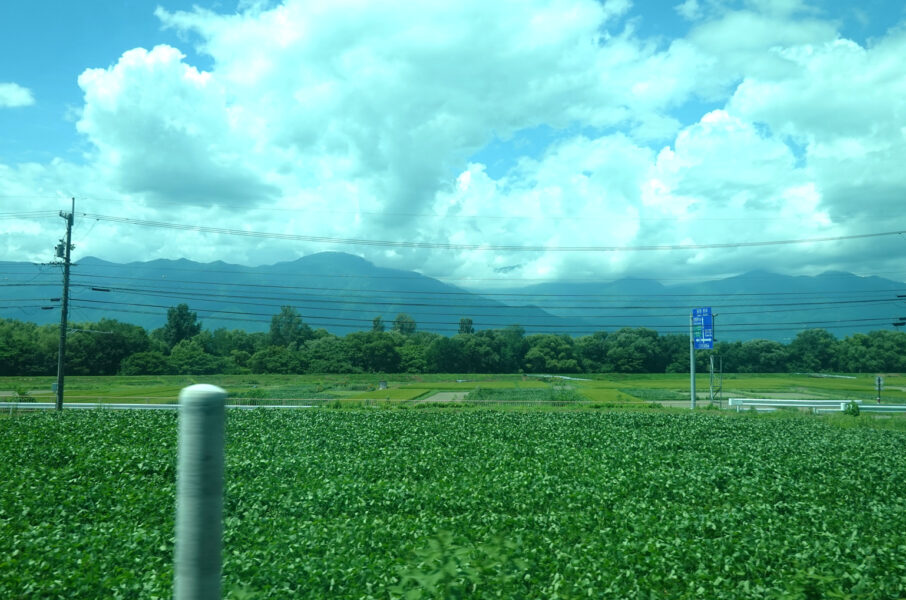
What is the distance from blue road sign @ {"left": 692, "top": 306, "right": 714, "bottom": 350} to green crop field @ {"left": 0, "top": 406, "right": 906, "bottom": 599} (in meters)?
23.1

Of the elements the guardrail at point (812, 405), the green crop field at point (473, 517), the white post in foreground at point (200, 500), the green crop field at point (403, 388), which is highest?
the white post in foreground at point (200, 500)

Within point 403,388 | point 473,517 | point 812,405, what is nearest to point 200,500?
point 473,517

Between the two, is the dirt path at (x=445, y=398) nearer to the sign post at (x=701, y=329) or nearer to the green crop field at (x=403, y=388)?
the green crop field at (x=403, y=388)

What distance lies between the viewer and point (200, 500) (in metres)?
1.64

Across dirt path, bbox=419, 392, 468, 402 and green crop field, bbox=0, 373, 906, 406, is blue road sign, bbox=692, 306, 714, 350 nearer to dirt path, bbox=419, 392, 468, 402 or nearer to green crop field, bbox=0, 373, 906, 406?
green crop field, bbox=0, 373, 906, 406

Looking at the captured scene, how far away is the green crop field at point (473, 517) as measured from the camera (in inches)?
281

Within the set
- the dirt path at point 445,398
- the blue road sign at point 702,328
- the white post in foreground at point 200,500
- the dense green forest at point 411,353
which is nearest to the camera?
the white post in foreground at point 200,500

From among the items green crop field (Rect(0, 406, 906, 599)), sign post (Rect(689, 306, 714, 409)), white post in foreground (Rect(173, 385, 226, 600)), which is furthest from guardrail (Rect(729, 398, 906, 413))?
white post in foreground (Rect(173, 385, 226, 600))

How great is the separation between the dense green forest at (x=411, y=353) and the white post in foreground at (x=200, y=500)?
87.0 metres

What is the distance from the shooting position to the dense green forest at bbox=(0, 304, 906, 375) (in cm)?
8188

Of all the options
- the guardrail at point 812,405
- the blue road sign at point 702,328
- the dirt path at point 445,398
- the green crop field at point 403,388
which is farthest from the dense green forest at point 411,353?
the blue road sign at point 702,328

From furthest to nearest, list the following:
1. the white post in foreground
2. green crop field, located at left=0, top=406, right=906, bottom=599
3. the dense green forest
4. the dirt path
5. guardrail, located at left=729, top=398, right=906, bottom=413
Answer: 1. the dense green forest
2. the dirt path
3. guardrail, located at left=729, top=398, right=906, bottom=413
4. green crop field, located at left=0, top=406, right=906, bottom=599
5. the white post in foreground

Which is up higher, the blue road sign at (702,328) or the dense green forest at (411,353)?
the blue road sign at (702,328)

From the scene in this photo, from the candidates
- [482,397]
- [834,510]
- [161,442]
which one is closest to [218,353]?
[482,397]
